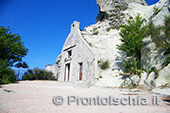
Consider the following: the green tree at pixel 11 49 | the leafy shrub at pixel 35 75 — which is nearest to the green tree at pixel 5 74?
the green tree at pixel 11 49

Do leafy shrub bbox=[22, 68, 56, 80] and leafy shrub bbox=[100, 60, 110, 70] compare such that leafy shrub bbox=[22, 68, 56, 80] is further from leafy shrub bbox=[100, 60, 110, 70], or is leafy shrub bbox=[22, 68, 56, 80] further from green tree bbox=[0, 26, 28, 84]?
leafy shrub bbox=[100, 60, 110, 70]

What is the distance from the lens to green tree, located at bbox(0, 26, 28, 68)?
43.5 ft

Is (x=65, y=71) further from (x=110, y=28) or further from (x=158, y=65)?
(x=158, y=65)

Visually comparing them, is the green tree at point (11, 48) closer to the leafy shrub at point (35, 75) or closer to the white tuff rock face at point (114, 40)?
the leafy shrub at point (35, 75)

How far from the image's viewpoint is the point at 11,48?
1386 centimetres

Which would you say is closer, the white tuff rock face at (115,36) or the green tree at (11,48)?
the white tuff rock face at (115,36)

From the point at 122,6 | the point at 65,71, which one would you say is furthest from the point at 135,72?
the point at 122,6

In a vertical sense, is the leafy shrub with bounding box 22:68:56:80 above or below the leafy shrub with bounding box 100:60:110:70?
below

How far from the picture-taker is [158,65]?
8.12 m

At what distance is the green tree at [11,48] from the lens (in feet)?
43.5

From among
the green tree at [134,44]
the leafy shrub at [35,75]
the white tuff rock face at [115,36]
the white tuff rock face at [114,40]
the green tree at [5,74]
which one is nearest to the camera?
the green tree at [5,74]

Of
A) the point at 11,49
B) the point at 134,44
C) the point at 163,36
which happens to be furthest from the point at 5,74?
the point at 163,36

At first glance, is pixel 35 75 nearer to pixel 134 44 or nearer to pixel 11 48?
pixel 11 48

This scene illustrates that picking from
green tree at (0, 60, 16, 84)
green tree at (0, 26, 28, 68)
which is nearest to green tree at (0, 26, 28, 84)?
green tree at (0, 26, 28, 68)
